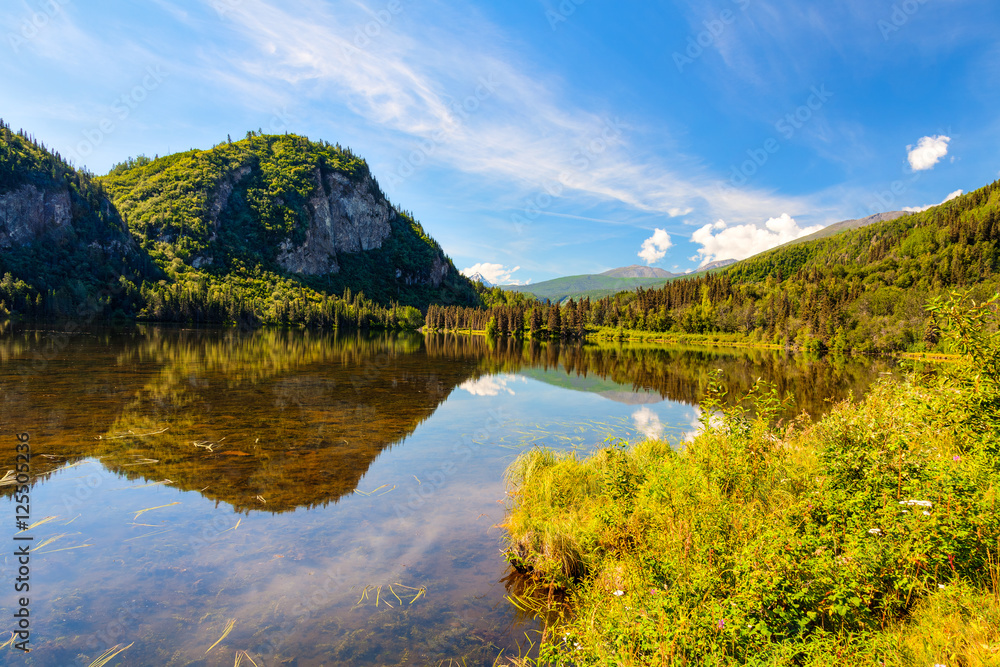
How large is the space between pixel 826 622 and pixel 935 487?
7.42 feet

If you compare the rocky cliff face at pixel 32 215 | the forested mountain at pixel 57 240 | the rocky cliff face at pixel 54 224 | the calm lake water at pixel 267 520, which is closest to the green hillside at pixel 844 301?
the calm lake water at pixel 267 520

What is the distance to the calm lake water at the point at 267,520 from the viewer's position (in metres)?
6.98

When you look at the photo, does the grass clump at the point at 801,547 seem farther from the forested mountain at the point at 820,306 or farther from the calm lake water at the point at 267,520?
the forested mountain at the point at 820,306

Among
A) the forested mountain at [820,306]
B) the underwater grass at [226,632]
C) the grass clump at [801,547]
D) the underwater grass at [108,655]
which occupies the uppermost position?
the forested mountain at [820,306]

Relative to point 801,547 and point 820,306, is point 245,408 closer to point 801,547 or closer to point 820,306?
point 801,547

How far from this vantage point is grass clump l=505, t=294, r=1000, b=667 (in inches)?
185

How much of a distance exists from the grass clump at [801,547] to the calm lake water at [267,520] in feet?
5.41

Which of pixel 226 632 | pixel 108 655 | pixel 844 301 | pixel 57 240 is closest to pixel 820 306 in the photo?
pixel 844 301

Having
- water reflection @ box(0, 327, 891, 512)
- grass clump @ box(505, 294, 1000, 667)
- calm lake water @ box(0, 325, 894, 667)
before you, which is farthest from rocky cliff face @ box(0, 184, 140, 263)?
grass clump @ box(505, 294, 1000, 667)

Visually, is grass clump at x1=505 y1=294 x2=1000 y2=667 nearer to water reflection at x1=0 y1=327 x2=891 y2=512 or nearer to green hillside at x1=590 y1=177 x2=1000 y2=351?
water reflection at x1=0 y1=327 x2=891 y2=512

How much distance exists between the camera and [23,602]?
23.8 feet

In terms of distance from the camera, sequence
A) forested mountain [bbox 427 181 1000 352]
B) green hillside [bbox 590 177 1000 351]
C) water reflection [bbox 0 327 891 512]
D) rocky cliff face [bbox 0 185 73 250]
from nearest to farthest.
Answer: water reflection [bbox 0 327 891 512] < green hillside [bbox 590 177 1000 351] < forested mountain [bbox 427 181 1000 352] < rocky cliff face [bbox 0 185 73 250]

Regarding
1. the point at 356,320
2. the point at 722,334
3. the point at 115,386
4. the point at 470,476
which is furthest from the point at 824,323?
the point at 356,320

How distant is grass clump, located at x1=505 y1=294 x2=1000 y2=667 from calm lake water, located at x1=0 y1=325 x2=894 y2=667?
1649 mm
